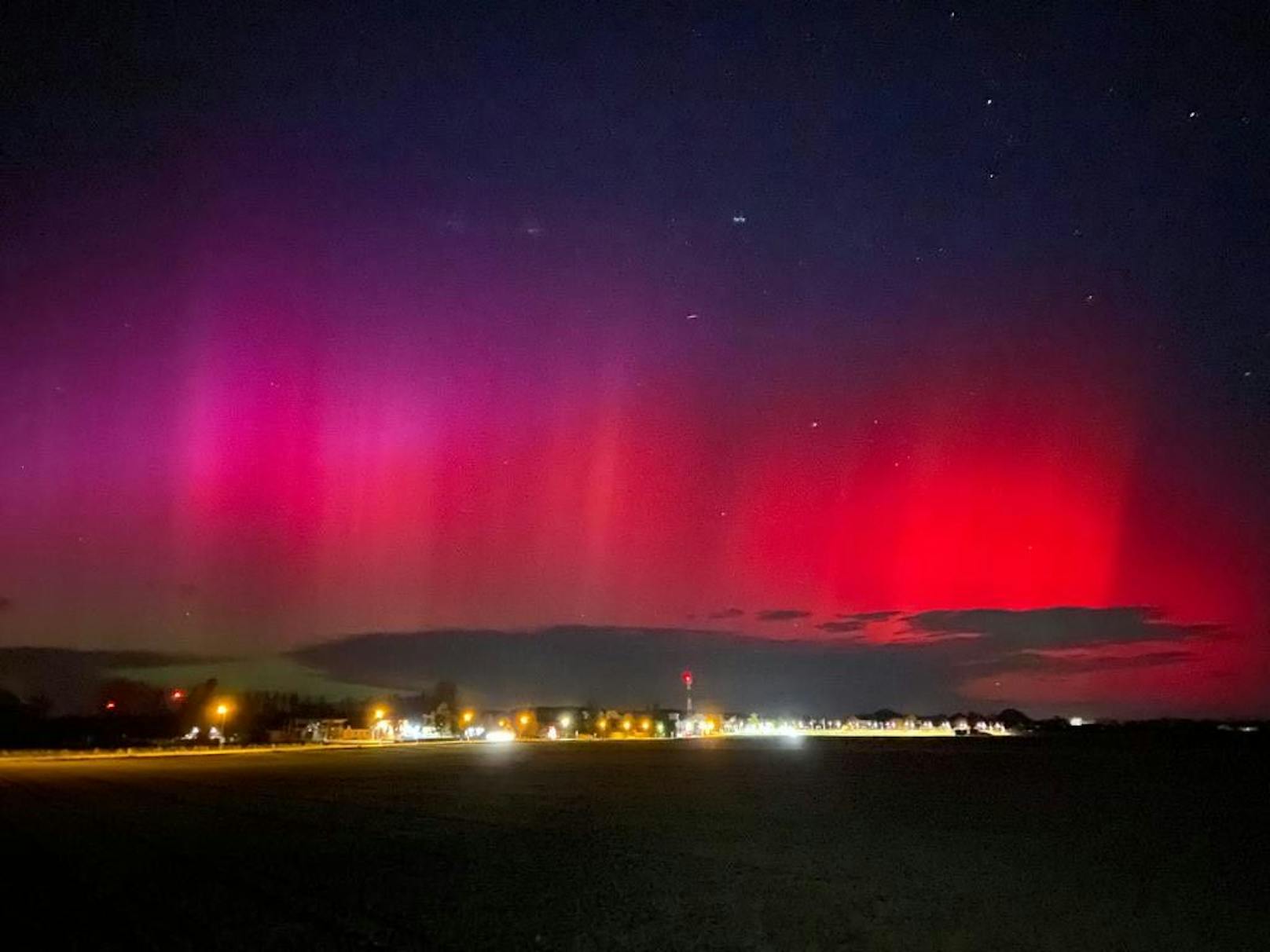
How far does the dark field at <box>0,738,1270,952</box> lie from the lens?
44.6 ft

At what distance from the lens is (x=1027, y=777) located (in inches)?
1866

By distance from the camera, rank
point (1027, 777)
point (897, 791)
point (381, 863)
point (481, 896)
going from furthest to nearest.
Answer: point (1027, 777) → point (897, 791) → point (381, 863) → point (481, 896)

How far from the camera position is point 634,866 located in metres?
18.8

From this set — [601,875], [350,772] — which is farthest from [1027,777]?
[601,875]

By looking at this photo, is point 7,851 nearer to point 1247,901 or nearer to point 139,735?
point 1247,901

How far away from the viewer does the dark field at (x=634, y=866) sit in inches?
535

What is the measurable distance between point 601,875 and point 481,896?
2.63 meters

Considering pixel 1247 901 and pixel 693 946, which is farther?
pixel 1247 901

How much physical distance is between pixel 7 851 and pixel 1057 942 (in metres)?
19.1

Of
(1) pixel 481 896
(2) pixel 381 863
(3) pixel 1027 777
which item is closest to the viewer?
(1) pixel 481 896

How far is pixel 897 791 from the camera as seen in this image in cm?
3806

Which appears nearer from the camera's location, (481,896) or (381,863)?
(481,896)

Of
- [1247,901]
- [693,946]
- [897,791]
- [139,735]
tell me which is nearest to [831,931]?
[693,946]

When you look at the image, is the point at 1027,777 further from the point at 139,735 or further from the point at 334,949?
the point at 139,735
